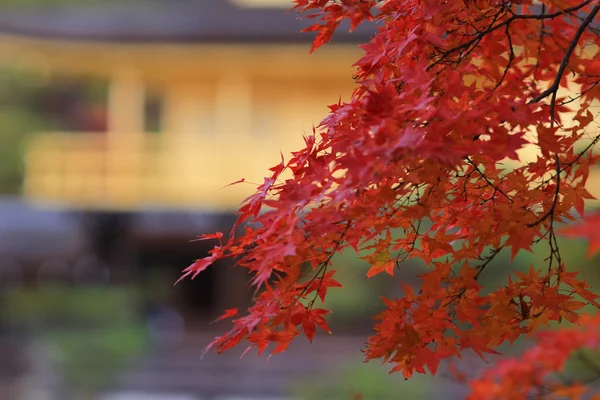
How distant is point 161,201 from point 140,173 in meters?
0.44

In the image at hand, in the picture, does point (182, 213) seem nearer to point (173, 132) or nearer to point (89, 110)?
point (173, 132)

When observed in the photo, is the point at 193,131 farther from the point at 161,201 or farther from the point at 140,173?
the point at 161,201

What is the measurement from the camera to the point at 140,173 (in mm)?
9242

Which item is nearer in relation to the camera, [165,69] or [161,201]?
[161,201]

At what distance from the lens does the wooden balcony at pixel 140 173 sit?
29.9ft

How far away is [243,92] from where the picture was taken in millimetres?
10164

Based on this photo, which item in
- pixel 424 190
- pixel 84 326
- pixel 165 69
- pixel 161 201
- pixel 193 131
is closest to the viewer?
pixel 424 190

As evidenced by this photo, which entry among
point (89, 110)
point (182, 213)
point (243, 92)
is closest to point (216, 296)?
point (182, 213)

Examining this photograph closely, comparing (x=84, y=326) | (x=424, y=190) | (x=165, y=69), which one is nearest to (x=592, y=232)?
(x=424, y=190)

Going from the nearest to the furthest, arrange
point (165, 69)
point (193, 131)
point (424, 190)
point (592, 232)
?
1. point (592, 232)
2. point (424, 190)
3. point (165, 69)
4. point (193, 131)

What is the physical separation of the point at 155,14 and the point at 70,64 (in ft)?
5.50

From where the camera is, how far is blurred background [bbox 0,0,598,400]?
7.38 meters

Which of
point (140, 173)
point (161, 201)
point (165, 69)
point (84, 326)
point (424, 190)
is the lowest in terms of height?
point (84, 326)

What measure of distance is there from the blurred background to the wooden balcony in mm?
17
